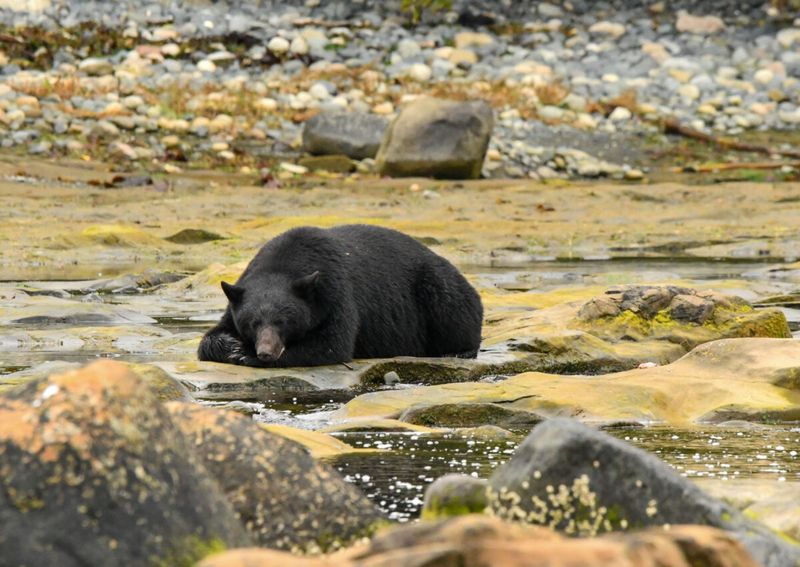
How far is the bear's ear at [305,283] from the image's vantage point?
836cm

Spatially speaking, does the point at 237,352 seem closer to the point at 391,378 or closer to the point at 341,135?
the point at 391,378

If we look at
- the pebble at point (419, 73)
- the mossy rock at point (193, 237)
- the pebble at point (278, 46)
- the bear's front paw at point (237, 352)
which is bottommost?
the mossy rock at point (193, 237)

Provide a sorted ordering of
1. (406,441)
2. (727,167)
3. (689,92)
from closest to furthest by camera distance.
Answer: (406,441), (727,167), (689,92)

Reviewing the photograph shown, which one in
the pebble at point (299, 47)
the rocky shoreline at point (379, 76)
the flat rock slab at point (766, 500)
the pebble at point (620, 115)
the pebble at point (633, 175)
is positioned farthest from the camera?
the pebble at point (299, 47)

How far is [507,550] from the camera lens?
2.80m

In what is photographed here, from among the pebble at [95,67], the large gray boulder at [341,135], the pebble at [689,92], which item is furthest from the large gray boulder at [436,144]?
the pebble at [689,92]

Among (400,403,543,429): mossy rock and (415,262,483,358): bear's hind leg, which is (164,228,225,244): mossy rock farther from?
(400,403,543,429): mossy rock

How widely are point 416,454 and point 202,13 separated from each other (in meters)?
24.8

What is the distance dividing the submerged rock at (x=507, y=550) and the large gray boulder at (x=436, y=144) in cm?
1763

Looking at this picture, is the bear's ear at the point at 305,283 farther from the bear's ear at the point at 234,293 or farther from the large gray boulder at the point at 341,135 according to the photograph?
the large gray boulder at the point at 341,135

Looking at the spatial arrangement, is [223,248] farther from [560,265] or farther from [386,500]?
[386,500]

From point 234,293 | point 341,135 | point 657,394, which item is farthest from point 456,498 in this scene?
point 341,135

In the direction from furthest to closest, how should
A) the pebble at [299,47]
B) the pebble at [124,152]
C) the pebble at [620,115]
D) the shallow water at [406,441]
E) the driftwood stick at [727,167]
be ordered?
the pebble at [299,47]
the pebble at [620,115]
the driftwood stick at [727,167]
the pebble at [124,152]
the shallow water at [406,441]

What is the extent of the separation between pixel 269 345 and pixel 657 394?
232cm
